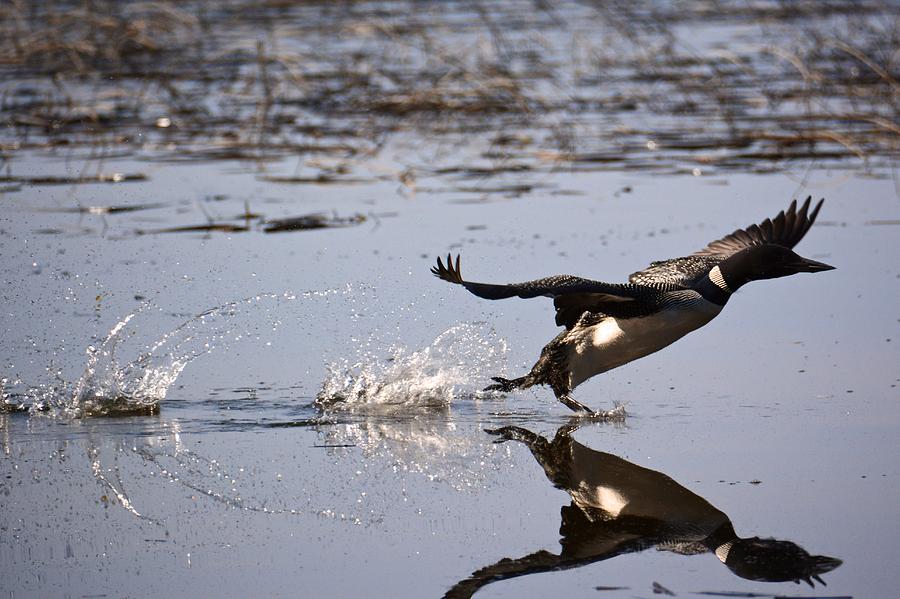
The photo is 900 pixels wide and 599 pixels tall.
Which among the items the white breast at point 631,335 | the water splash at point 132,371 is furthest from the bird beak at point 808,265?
the water splash at point 132,371

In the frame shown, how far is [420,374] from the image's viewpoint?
6.55 m

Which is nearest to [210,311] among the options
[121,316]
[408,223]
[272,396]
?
[121,316]

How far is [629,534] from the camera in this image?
448 centimetres

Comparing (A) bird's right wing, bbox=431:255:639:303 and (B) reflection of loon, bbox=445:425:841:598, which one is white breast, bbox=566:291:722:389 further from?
(B) reflection of loon, bbox=445:425:841:598

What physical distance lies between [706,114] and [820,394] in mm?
7541

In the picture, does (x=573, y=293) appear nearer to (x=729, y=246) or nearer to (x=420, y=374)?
(x=420, y=374)

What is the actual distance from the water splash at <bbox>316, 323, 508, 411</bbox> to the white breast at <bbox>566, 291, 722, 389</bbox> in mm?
455

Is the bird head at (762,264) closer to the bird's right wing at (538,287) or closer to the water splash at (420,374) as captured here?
the bird's right wing at (538,287)

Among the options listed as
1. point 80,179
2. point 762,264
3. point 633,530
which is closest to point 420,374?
point 762,264

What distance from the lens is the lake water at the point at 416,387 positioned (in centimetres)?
434

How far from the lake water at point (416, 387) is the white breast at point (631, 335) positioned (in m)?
0.15

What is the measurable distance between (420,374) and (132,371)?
129 centimetres

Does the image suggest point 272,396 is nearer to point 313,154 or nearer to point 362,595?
point 362,595

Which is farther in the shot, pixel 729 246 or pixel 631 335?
pixel 729 246
